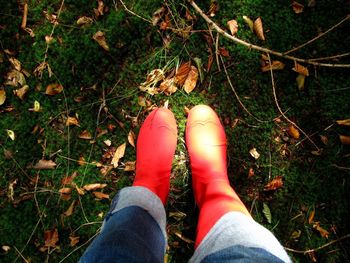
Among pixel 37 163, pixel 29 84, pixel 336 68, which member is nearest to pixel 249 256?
pixel 336 68

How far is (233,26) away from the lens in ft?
6.59

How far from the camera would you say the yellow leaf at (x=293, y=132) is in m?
1.98

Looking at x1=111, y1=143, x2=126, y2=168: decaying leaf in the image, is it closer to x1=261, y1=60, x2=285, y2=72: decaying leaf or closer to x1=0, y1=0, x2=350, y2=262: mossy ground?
x1=0, y1=0, x2=350, y2=262: mossy ground

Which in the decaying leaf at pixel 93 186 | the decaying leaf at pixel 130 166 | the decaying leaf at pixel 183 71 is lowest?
the decaying leaf at pixel 93 186

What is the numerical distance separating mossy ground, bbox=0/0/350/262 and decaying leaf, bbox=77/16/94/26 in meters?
0.03

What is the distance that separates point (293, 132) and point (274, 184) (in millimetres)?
332

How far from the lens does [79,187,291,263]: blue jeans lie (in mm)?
1331

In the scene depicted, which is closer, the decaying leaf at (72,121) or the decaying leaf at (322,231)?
the decaying leaf at (322,231)

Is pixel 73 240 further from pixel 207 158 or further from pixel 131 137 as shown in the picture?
pixel 207 158

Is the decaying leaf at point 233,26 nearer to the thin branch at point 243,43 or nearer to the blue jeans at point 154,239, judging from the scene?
the thin branch at point 243,43

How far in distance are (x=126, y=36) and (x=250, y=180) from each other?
3.82ft

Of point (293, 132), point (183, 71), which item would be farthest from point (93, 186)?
point (293, 132)

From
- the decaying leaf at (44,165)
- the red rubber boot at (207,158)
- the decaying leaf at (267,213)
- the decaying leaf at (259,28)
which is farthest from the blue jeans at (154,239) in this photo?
the decaying leaf at (259,28)

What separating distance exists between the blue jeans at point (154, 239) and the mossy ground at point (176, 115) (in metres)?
0.42
